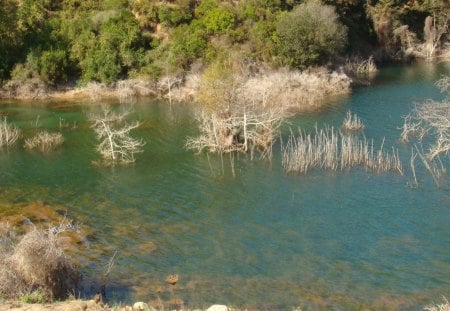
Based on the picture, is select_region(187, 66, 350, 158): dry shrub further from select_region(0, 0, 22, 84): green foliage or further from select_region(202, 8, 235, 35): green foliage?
select_region(0, 0, 22, 84): green foliage

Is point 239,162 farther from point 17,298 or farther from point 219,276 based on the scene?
point 17,298

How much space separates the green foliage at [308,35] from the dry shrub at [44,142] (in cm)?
2741

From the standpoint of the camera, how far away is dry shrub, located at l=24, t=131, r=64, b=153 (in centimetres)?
4247

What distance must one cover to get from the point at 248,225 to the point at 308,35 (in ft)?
119

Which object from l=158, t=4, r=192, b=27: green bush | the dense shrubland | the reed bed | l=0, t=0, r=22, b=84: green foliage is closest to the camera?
the reed bed

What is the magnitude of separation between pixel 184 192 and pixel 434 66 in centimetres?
5284

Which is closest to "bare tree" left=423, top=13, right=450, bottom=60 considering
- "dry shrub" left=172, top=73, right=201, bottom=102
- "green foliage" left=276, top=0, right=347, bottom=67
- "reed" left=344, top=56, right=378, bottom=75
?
"reed" left=344, top=56, right=378, bottom=75

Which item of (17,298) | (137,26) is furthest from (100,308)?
(137,26)

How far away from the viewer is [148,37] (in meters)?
66.4

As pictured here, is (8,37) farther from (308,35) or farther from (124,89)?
(308,35)

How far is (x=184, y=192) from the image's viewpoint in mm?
33281

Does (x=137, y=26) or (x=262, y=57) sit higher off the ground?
(x=137, y=26)

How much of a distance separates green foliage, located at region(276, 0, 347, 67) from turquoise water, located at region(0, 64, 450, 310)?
17.5 m

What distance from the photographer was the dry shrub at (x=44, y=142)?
4247cm
